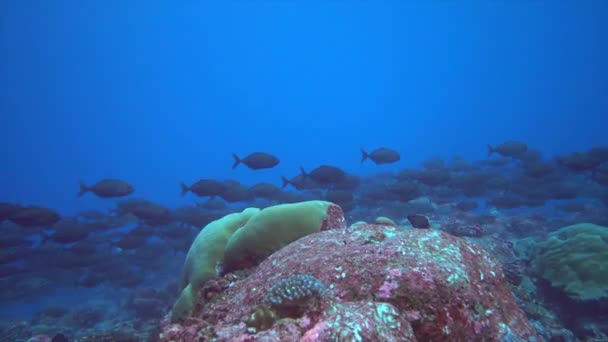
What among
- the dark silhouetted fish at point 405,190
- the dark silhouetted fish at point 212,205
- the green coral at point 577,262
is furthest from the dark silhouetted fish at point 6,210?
the green coral at point 577,262

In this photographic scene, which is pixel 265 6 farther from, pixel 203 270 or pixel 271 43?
pixel 203 270

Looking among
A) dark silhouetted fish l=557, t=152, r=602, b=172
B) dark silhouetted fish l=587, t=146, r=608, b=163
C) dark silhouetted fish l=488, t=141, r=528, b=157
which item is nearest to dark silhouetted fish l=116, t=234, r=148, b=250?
dark silhouetted fish l=488, t=141, r=528, b=157

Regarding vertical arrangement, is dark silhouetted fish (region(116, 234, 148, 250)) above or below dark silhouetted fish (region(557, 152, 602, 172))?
above

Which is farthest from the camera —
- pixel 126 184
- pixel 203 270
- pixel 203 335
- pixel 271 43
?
pixel 271 43

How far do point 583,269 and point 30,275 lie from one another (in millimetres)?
23811

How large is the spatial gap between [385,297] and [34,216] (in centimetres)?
1186

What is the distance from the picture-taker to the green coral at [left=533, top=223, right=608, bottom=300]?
7.21 meters

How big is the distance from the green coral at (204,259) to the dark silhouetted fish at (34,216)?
25.3ft

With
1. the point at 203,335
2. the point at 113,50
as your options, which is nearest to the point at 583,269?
the point at 203,335

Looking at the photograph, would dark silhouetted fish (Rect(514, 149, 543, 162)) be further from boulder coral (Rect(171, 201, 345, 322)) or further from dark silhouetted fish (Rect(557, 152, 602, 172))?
boulder coral (Rect(171, 201, 345, 322))

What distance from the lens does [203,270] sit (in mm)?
5012

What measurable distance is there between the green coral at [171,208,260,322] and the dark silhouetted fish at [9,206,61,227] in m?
7.72

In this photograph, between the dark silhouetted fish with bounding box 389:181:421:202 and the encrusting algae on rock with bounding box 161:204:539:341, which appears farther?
the dark silhouetted fish with bounding box 389:181:421:202

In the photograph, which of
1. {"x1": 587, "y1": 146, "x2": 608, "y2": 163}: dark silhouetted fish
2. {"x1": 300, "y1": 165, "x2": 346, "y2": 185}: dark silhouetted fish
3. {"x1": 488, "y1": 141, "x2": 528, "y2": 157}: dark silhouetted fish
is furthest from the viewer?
{"x1": 488, "y1": 141, "x2": 528, "y2": 157}: dark silhouetted fish
